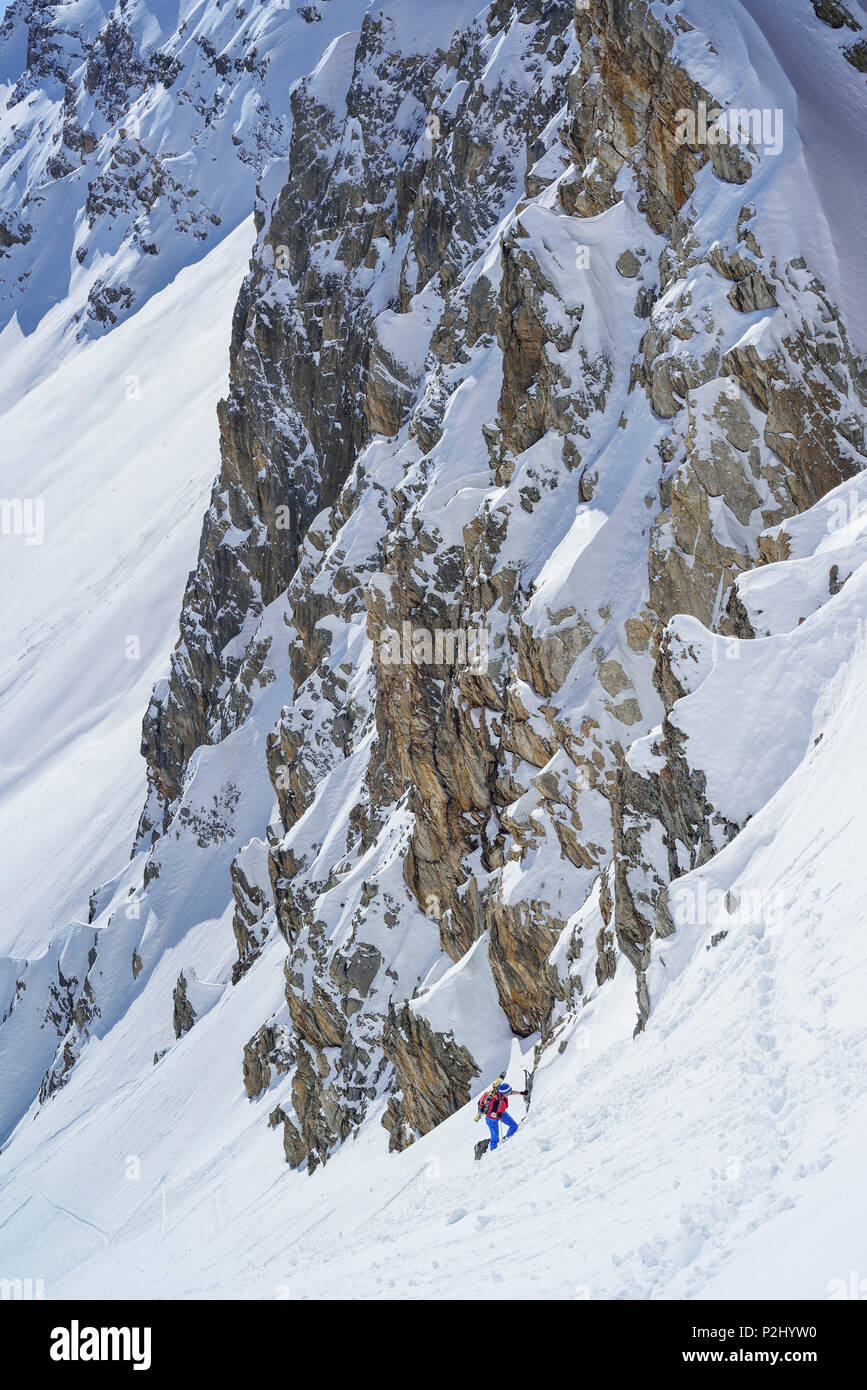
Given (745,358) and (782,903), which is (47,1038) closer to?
(745,358)

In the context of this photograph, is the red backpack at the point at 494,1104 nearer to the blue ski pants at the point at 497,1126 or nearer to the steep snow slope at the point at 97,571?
the blue ski pants at the point at 497,1126

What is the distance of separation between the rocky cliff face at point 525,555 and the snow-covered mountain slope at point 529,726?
117mm

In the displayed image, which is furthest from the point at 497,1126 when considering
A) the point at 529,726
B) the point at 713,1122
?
the point at 529,726

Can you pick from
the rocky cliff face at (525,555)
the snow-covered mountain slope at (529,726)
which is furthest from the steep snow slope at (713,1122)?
the rocky cliff face at (525,555)

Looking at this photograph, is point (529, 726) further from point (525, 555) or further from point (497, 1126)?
point (497, 1126)

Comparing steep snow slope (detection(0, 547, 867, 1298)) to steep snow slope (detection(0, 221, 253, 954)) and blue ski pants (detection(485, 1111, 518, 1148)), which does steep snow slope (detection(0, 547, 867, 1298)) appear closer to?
blue ski pants (detection(485, 1111, 518, 1148))

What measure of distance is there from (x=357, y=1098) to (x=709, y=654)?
2470 centimetres

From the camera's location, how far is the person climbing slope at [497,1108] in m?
21.0

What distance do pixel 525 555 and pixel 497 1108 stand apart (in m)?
14.8

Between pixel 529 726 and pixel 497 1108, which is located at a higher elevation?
pixel 529 726

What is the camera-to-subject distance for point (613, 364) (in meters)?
32.2

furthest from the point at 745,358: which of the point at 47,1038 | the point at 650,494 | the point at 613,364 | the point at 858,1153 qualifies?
the point at 47,1038

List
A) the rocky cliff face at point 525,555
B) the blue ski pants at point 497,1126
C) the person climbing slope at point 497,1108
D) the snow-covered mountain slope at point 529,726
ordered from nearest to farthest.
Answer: the snow-covered mountain slope at point 529,726 → the person climbing slope at point 497,1108 → the blue ski pants at point 497,1126 → the rocky cliff face at point 525,555

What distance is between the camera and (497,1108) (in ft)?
69.7
